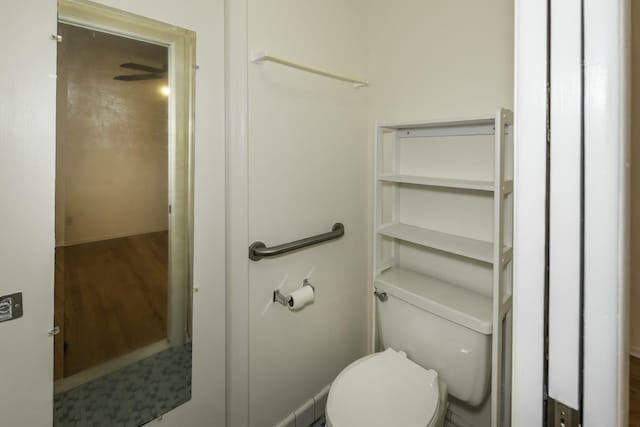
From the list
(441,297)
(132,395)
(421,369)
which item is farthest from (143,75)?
(421,369)

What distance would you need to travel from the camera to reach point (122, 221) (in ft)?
3.31

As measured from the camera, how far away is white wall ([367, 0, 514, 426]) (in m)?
1.26

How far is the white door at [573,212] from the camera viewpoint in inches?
11.6

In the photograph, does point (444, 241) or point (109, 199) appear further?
point (444, 241)

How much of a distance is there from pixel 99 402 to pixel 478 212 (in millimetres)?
1545

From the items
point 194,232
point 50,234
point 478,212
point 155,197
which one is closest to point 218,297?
point 194,232

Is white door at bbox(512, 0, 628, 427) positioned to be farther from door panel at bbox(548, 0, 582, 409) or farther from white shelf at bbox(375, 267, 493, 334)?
white shelf at bbox(375, 267, 493, 334)

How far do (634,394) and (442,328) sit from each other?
27.6 inches

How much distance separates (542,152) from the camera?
1.07ft

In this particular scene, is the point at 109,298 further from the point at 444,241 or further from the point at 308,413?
the point at 444,241

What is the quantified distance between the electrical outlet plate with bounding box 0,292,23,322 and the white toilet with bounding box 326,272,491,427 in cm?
96

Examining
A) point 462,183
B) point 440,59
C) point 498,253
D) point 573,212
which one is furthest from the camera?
point 440,59

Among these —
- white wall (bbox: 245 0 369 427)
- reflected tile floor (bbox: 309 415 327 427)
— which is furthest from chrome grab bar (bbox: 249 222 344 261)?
reflected tile floor (bbox: 309 415 327 427)

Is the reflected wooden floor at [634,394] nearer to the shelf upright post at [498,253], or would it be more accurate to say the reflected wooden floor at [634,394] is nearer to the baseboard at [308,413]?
the shelf upright post at [498,253]
